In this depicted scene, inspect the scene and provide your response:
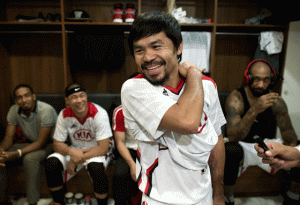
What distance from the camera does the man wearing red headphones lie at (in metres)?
1.62

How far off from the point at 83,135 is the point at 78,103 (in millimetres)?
327

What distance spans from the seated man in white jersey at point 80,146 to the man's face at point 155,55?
1.15m

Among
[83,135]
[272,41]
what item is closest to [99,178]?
[83,135]

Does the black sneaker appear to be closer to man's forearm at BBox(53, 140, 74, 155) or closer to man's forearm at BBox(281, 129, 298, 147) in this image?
man's forearm at BBox(281, 129, 298, 147)

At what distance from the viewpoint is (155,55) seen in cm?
70

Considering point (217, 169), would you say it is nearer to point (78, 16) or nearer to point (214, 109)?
point (214, 109)

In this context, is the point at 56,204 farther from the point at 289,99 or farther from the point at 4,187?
the point at 289,99

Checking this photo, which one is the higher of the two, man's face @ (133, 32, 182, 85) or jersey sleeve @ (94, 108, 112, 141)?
man's face @ (133, 32, 182, 85)

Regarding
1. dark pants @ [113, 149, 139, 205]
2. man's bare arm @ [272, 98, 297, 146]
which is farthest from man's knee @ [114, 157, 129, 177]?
man's bare arm @ [272, 98, 297, 146]

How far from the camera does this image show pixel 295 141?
1.79m

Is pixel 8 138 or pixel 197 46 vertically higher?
pixel 197 46

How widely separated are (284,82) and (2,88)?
3.38 meters

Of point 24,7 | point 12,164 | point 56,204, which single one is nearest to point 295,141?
point 56,204

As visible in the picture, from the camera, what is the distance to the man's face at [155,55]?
70cm
